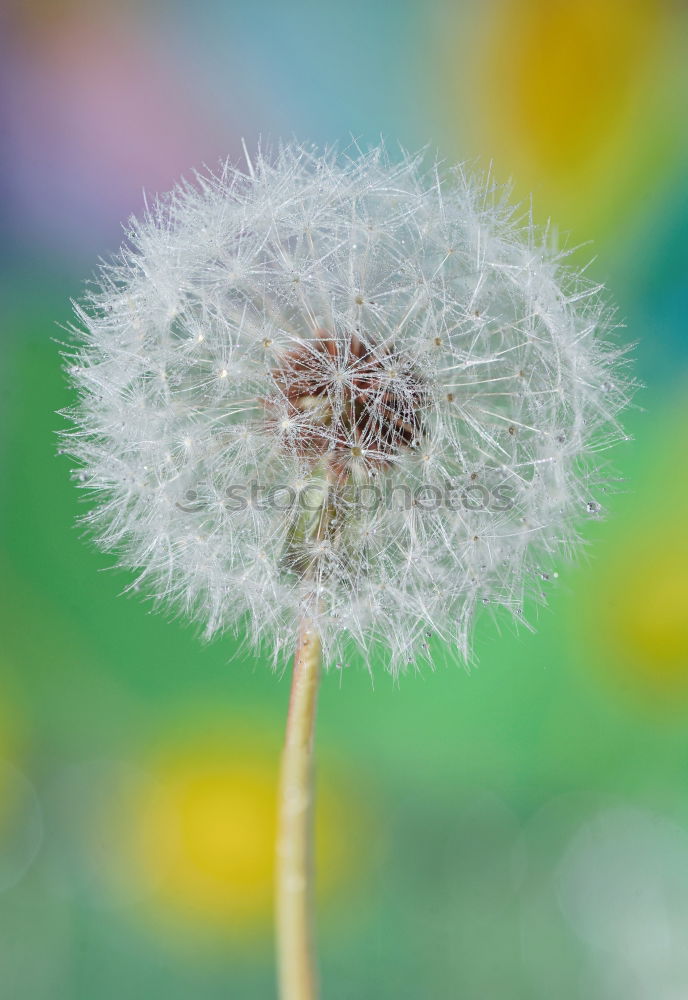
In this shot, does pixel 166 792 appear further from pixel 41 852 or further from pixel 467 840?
pixel 467 840

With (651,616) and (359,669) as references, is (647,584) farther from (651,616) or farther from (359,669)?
(359,669)

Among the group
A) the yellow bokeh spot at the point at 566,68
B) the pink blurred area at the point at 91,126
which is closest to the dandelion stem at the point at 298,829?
the pink blurred area at the point at 91,126

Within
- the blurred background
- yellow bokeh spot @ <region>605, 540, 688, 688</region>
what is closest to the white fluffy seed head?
the blurred background

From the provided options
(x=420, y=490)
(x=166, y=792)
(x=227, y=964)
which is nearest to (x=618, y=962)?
(x=227, y=964)

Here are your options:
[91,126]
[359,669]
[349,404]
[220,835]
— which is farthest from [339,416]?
[91,126]

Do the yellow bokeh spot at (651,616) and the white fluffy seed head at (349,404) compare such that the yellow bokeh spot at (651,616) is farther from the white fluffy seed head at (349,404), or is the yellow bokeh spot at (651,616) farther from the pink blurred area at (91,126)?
the pink blurred area at (91,126)

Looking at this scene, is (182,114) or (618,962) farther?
(182,114)
